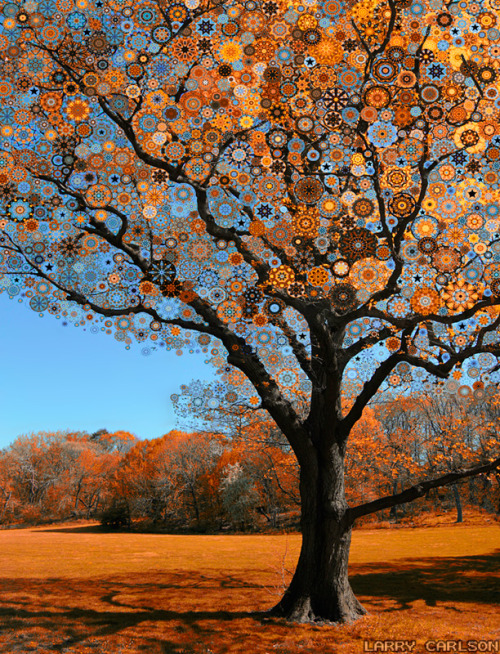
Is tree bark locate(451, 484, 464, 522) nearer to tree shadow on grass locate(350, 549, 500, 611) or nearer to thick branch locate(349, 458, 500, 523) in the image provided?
tree shadow on grass locate(350, 549, 500, 611)

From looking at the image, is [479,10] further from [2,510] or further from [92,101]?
[2,510]

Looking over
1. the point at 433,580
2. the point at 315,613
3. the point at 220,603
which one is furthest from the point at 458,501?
the point at 315,613

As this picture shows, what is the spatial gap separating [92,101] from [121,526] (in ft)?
Answer: 161

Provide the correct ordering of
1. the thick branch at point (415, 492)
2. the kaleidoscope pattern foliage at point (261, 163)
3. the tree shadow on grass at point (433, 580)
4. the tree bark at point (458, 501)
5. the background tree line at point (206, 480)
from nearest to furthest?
the kaleidoscope pattern foliage at point (261, 163) < the thick branch at point (415, 492) < the tree shadow on grass at point (433, 580) < the tree bark at point (458, 501) < the background tree line at point (206, 480)

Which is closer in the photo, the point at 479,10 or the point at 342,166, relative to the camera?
the point at 479,10

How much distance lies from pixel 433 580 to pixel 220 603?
682 centimetres

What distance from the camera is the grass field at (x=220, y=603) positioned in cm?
755

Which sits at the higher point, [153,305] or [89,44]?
[89,44]

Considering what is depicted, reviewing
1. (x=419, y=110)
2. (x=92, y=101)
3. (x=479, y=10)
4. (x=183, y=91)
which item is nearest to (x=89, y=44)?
(x=92, y=101)

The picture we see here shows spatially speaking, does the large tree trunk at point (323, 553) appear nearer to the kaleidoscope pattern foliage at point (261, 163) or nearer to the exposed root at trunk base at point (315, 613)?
the exposed root at trunk base at point (315, 613)

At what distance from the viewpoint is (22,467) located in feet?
204

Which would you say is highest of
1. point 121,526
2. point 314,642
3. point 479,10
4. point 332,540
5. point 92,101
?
point 479,10

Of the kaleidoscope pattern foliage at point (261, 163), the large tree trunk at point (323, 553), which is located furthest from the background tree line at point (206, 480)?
the kaleidoscope pattern foliage at point (261, 163)

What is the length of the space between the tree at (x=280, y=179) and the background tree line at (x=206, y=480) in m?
14.8
